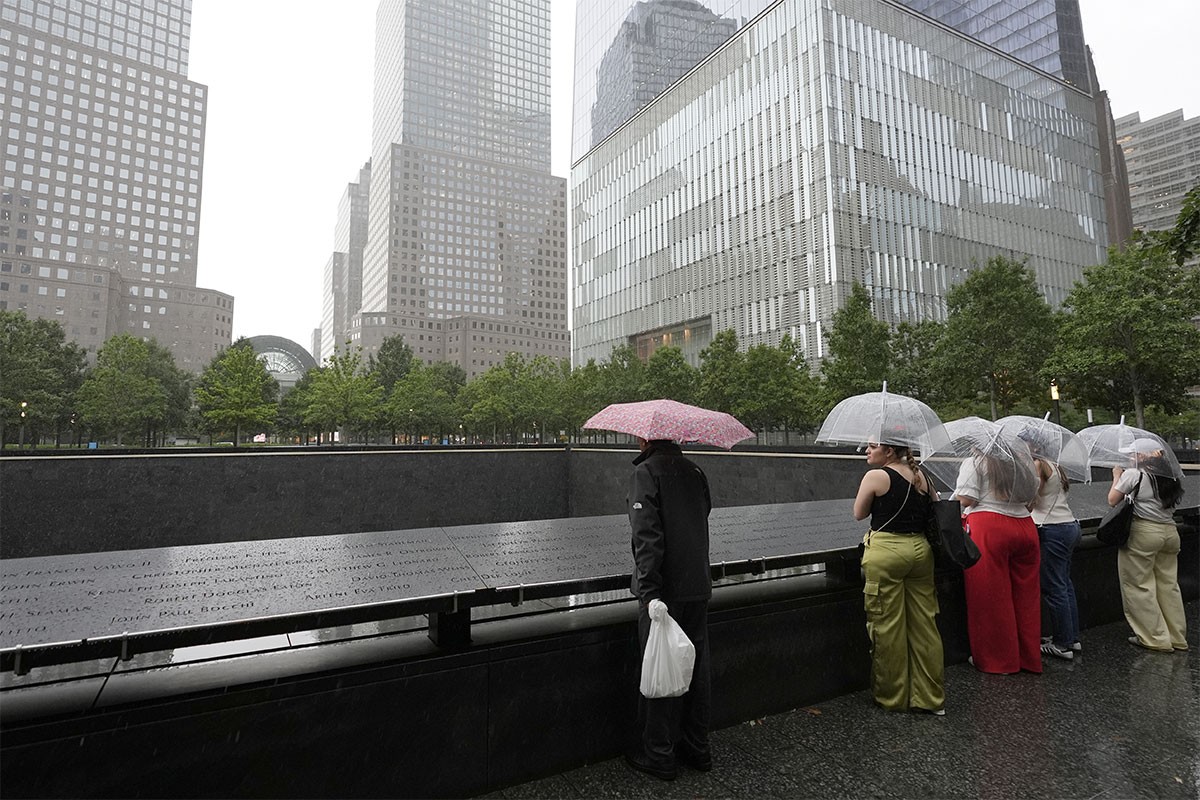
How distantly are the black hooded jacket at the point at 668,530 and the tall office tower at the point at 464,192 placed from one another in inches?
5118

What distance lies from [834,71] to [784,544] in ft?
→ 183

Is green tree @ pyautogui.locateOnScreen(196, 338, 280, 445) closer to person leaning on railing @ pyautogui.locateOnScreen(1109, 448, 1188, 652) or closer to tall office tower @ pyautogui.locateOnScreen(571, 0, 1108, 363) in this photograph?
tall office tower @ pyautogui.locateOnScreen(571, 0, 1108, 363)

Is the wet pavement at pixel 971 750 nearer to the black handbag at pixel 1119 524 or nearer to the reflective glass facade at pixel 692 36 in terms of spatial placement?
the black handbag at pixel 1119 524

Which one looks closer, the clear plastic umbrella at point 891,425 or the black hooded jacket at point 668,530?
the black hooded jacket at point 668,530

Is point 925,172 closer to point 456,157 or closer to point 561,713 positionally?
point 561,713

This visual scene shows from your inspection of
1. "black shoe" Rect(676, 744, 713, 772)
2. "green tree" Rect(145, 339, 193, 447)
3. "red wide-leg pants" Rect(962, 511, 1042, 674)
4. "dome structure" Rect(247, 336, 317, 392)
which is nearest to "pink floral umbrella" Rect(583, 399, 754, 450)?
"black shoe" Rect(676, 744, 713, 772)

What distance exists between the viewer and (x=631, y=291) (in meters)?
70.0

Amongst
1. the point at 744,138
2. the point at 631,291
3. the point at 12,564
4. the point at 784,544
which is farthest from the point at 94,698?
the point at 631,291

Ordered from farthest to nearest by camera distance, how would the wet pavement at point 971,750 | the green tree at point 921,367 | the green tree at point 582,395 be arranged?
the green tree at point 582,395, the green tree at point 921,367, the wet pavement at point 971,750

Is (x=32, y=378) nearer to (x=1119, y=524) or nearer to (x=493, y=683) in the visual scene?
(x=493, y=683)

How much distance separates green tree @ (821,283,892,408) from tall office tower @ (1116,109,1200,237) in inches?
2716

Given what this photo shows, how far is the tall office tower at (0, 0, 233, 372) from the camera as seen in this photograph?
94.4 m

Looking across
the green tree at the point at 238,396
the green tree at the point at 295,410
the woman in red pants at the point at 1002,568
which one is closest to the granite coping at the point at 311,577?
the woman in red pants at the point at 1002,568

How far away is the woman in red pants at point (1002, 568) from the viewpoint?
4.92 meters
